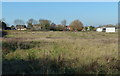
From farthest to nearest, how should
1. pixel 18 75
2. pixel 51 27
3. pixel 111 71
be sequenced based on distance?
pixel 51 27, pixel 111 71, pixel 18 75

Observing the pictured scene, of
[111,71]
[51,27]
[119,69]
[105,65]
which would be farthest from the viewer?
[51,27]

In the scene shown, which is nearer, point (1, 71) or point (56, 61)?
point (1, 71)

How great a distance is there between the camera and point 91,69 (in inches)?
232

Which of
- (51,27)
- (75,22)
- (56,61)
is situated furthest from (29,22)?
(56,61)

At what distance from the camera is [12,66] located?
244 inches

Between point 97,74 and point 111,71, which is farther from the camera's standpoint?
point 111,71

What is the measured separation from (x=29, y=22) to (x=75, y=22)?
2494 cm

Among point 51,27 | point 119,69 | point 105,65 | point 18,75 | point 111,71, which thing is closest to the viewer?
point 18,75

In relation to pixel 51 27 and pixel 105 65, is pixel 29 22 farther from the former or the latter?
pixel 105 65

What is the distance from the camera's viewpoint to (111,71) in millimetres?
5719

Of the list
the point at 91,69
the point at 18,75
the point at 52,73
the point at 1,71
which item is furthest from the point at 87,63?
the point at 1,71

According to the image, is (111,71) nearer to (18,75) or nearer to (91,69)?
(91,69)

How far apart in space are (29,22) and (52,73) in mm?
92102

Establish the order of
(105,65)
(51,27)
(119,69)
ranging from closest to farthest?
(119,69), (105,65), (51,27)
